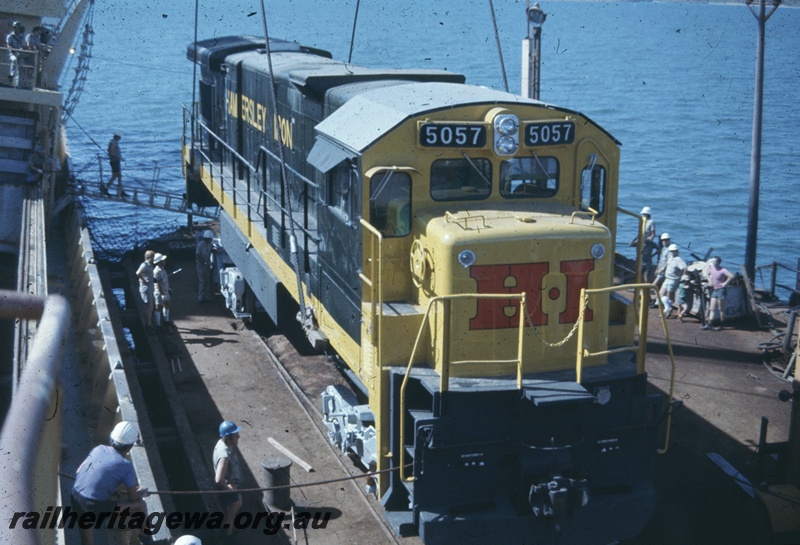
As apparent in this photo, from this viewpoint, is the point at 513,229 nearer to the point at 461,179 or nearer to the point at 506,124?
the point at 461,179

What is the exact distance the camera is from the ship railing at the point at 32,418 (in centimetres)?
135

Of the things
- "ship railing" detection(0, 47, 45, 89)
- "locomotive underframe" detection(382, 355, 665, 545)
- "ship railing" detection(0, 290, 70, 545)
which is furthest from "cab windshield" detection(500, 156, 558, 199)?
"ship railing" detection(0, 47, 45, 89)

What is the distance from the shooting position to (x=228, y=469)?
8.58 m

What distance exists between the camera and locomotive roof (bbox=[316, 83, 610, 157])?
8617mm

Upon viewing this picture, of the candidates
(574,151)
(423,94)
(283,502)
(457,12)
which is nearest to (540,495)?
(283,502)

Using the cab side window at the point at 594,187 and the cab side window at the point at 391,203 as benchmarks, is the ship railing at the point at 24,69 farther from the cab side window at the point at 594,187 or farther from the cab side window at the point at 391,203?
the cab side window at the point at 594,187

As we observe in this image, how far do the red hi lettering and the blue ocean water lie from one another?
1140 centimetres

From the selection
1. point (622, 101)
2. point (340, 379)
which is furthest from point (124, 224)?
point (622, 101)

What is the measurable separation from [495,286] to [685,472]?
387 cm

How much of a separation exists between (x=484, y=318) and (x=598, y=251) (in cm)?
121

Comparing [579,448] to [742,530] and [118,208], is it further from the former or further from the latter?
[118,208]

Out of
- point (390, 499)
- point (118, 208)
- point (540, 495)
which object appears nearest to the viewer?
point (540, 495)

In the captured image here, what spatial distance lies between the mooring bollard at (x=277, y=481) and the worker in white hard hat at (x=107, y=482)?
2.27m

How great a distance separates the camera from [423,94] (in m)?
9.30
